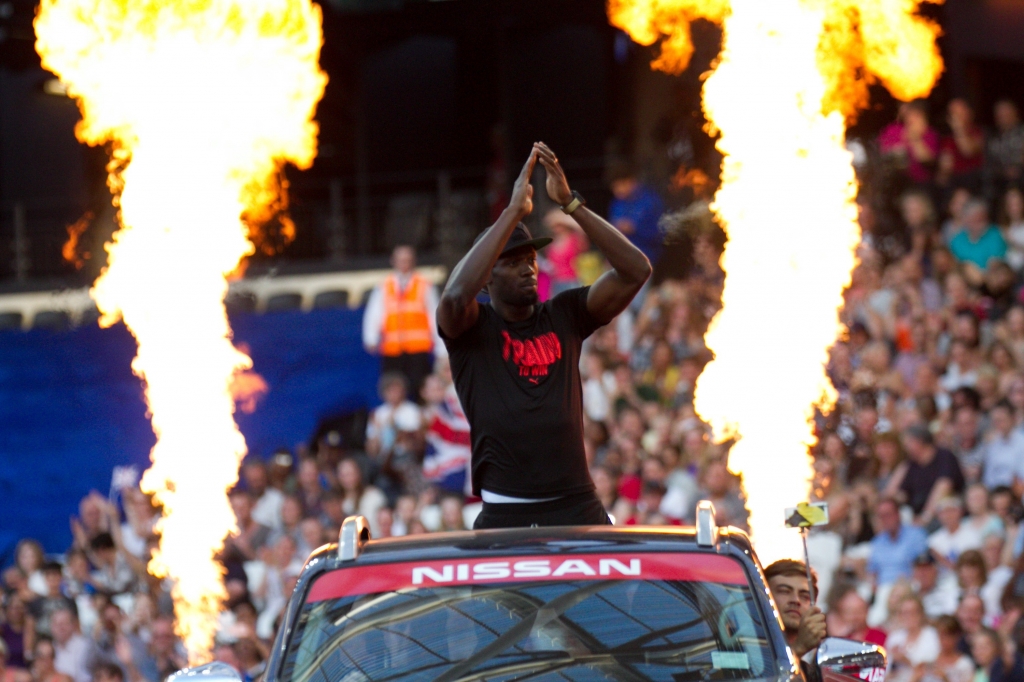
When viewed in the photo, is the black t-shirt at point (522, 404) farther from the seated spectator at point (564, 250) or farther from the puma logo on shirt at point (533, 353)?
the seated spectator at point (564, 250)

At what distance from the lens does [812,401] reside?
32.9ft

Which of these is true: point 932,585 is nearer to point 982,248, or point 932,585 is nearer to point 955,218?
point 982,248

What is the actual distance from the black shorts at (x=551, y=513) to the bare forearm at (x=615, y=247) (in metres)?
0.86

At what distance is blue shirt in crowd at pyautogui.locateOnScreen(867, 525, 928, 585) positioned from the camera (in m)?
9.98

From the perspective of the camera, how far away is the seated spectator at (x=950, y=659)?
9031 millimetres

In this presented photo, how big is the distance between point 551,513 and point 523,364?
552 millimetres

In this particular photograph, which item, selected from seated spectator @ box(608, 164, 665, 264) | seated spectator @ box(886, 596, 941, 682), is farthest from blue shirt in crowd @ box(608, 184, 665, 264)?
seated spectator @ box(886, 596, 941, 682)

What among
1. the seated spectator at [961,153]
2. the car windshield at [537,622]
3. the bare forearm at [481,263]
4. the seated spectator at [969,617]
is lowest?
the seated spectator at [969,617]

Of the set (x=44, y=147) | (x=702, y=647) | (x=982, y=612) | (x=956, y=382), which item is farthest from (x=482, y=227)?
(x=702, y=647)

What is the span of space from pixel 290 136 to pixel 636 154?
653 centimetres

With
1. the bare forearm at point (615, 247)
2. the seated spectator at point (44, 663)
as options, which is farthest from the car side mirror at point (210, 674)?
the seated spectator at point (44, 663)

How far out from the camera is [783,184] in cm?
1041

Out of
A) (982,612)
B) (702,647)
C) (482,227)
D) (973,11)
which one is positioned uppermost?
(973,11)

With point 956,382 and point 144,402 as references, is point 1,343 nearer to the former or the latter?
point 144,402
